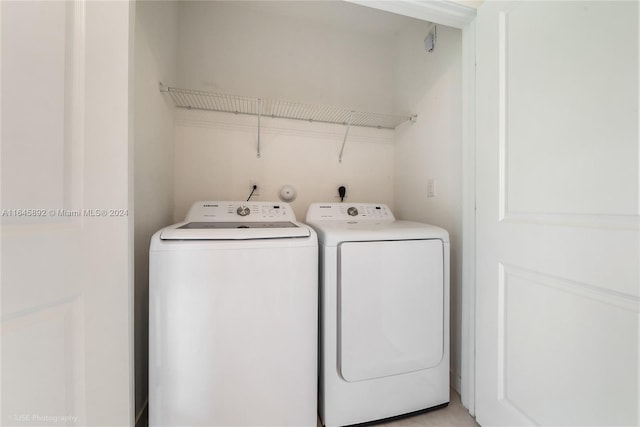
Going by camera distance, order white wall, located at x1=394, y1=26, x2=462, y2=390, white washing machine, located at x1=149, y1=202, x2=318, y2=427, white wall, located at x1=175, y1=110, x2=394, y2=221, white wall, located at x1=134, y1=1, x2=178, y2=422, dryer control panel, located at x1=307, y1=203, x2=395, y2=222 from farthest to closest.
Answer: white wall, located at x1=175, y1=110, x2=394, y2=221 < dryer control panel, located at x1=307, y1=203, x2=395, y2=222 < white wall, located at x1=394, y1=26, x2=462, y2=390 < white wall, located at x1=134, y1=1, x2=178, y2=422 < white washing machine, located at x1=149, y1=202, x2=318, y2=427

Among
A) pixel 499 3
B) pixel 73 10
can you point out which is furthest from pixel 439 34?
pixel 73 10

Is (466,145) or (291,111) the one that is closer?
(466,145)

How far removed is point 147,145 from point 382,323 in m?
1.43

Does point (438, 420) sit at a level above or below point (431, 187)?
below

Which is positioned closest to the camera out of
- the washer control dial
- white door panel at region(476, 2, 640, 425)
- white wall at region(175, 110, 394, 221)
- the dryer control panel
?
white door panel at region(476, 2, 640, 425)

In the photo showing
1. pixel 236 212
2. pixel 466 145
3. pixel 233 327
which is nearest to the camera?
pixel 233 327

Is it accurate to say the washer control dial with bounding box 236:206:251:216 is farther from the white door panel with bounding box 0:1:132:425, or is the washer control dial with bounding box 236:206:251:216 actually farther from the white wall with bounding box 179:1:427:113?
the white wall with bounding box 179:1:427:113

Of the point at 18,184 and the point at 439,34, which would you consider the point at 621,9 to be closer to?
the point at 439,34

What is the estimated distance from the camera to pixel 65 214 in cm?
59

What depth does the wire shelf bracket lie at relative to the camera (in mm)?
1651

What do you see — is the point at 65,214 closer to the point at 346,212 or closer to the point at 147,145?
the point at 147,145

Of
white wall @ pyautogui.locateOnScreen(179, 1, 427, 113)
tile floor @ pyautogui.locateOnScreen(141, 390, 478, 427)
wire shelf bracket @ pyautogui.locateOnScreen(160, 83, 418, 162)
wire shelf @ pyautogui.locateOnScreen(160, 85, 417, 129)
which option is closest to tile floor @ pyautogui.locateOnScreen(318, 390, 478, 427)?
tile floor @ pyautogui.locateOnScreen(141, 390, 478, 427)

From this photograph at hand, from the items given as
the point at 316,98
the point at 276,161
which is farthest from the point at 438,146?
the point at 276,161

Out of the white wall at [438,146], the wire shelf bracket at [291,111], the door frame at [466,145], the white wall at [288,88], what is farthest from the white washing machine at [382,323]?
the wire shelf bracket at [291,111]
